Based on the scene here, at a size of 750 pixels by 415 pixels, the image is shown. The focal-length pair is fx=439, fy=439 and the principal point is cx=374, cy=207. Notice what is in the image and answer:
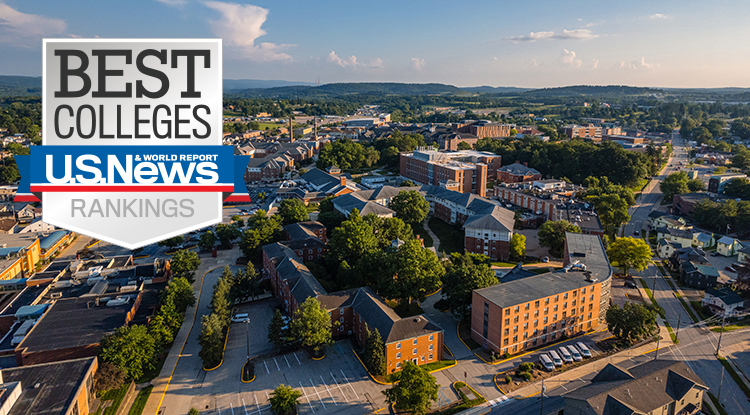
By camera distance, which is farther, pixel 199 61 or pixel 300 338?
pixel 300 338

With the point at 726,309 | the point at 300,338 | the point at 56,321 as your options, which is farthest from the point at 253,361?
the point at 726,309

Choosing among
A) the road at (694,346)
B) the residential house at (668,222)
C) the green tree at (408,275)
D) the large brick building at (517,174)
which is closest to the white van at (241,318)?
the green tree at (408,275)

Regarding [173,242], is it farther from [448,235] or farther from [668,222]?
[668,222]

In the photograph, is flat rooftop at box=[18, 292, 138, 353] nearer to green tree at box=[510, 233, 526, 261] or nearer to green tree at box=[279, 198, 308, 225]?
green tree at box=[279, 198, 308, 225]

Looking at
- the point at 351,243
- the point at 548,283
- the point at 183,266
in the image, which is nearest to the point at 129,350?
the point at 183,266

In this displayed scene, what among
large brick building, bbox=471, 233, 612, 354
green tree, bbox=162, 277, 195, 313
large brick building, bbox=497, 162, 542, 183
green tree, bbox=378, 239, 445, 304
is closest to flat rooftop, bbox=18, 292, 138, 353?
green tree, bbox=162, 277, 195, 313

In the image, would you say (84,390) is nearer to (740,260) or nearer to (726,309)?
(726,309)
